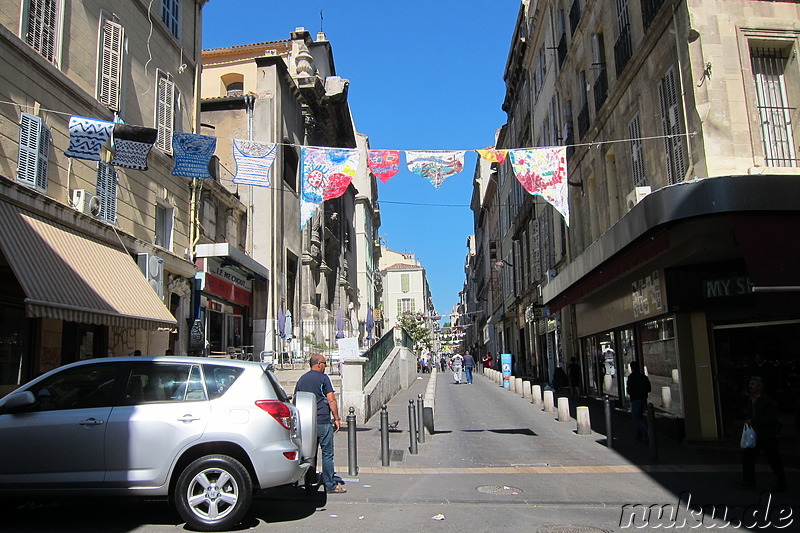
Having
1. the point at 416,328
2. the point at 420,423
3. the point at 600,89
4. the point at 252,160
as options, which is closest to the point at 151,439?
the point at 420,423

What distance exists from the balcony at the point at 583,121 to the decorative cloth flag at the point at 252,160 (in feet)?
31.6

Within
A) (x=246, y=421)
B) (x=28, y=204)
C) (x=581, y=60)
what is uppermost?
(x=581, y=60)

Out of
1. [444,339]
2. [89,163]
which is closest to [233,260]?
[89,163]

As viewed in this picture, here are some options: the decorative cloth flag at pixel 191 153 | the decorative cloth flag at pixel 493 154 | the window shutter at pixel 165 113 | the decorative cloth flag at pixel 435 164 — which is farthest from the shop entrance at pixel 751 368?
the window shutter at pixel 165 113

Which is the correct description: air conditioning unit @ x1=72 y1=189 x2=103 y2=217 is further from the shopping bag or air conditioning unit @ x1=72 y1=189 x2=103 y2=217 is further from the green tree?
the green tree

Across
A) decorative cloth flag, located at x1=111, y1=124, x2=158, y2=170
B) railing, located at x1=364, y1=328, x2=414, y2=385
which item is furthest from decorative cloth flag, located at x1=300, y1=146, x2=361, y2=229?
railing, located at x1=364, y1=328, x2=414, y2=385

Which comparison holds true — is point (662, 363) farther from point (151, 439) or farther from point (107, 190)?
point (107, 190)

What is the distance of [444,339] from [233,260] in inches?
5463

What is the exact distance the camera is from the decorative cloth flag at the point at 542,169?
1298 centimetres

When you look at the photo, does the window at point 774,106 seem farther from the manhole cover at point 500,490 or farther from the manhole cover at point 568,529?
the manhole cover at point 568,529

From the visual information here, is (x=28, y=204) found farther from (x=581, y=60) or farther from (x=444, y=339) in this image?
(x=444, y=339)

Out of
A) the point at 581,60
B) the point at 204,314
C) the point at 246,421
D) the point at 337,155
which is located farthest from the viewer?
the point at 204,314

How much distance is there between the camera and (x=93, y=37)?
13531 mm

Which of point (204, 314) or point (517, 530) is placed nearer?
point (517, 530)
